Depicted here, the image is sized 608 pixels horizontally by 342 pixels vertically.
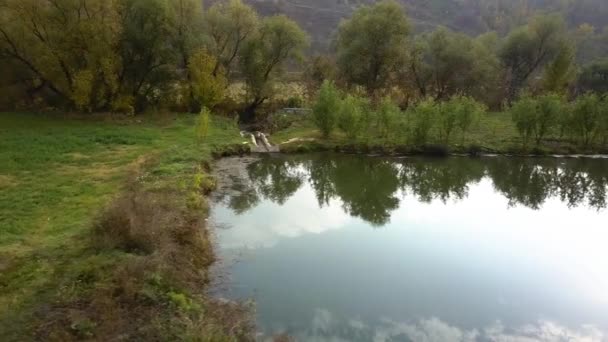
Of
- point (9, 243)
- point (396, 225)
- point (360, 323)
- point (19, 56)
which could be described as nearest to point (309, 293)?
point (360, 323)

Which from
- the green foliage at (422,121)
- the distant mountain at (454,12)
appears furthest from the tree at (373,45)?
the distant mountain at (454,12)

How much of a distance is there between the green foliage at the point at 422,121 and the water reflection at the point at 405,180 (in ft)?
6.01

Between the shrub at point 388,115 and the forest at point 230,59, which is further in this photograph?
the shrub at point 388,115

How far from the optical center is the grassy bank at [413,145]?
29.6m

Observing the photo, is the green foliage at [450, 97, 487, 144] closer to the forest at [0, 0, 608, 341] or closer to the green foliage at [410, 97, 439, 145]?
the forest at [0, 0, 608, 341]

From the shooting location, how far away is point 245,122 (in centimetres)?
3750

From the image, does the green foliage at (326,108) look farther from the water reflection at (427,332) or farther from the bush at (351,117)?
the water reflection at (427,332)

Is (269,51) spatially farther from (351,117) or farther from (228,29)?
(351,117)

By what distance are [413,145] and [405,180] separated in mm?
5735

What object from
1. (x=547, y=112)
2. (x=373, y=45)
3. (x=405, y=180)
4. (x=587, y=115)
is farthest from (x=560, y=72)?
(x=405, y=180)

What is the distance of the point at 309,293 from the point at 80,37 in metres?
25.2

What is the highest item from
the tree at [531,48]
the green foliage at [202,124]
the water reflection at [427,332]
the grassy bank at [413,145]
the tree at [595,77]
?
the tree at [531,48]

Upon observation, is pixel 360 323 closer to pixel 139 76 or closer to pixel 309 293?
pixel 309 293

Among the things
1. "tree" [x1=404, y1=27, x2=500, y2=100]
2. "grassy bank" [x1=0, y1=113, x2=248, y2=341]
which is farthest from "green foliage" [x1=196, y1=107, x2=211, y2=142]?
"tree" [x1=404, y1=27, x2=500, y2=100]
